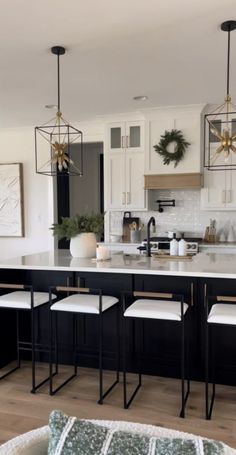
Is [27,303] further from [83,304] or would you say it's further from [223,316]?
[223,316]

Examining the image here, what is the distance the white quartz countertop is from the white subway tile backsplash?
1.94 metres

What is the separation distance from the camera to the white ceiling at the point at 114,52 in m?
2.68

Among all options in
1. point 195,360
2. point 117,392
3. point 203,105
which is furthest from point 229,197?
point 117,392

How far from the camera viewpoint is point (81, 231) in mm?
3641

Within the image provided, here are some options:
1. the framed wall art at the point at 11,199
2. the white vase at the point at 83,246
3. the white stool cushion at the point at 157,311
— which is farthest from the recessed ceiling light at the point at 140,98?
the white stool cushion at the point at 157,311

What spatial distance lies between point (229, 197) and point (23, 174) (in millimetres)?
3330

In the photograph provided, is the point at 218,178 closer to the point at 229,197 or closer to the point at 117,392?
the point at 229,197

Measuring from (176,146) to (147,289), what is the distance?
105 inches

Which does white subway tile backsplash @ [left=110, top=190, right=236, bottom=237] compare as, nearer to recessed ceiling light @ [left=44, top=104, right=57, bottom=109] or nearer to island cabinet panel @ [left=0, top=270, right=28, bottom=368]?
recessed ceiling light @ [left=44, top=104, right=57, bottom=109]

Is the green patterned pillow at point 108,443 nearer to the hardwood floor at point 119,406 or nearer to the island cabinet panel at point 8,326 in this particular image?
the hardwood floor at point 119,406

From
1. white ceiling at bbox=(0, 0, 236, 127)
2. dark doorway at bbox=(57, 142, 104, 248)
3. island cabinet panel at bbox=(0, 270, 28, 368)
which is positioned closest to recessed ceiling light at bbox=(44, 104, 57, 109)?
white ceiling at bbox=(0, 0, 236, 127)

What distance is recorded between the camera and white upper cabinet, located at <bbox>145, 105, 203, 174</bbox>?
5160 mm

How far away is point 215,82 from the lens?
4168 millimetres

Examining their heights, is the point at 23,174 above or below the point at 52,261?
above
